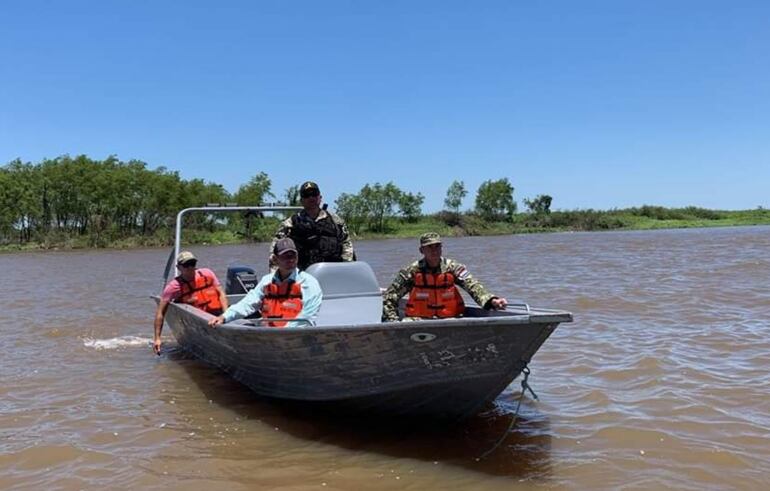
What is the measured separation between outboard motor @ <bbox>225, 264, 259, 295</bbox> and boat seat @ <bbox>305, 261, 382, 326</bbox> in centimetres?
322

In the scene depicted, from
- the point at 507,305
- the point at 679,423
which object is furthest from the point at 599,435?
the point at 507,305

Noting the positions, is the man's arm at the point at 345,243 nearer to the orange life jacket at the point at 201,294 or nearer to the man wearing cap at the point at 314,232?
the man wearing cap at the point at 314,232

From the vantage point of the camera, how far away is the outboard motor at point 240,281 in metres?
9.24

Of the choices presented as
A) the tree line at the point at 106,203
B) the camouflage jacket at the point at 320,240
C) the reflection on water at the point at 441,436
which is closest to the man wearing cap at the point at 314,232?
the camouflage jacket at the point at 320,240

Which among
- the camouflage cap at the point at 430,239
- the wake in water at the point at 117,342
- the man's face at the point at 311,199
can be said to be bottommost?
the wake in water at the point at 117,342

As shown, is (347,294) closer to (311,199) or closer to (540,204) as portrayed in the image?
(311,199)

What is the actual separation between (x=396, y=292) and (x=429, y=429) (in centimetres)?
124

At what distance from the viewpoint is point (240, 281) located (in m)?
9.27

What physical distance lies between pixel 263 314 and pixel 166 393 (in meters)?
1.87

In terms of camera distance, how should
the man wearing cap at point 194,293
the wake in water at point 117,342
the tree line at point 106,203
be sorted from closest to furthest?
the man wearing cap at point 194,293
the wake in water at point 117,342
the tree line at point 106,203

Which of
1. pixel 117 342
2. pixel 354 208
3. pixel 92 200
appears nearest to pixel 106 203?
pixel 92 200

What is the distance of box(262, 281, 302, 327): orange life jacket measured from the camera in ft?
18.8

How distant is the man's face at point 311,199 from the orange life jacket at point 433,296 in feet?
4.75

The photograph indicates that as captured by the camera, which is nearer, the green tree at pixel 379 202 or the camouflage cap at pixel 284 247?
the camouflage cap at pixel 284 247
